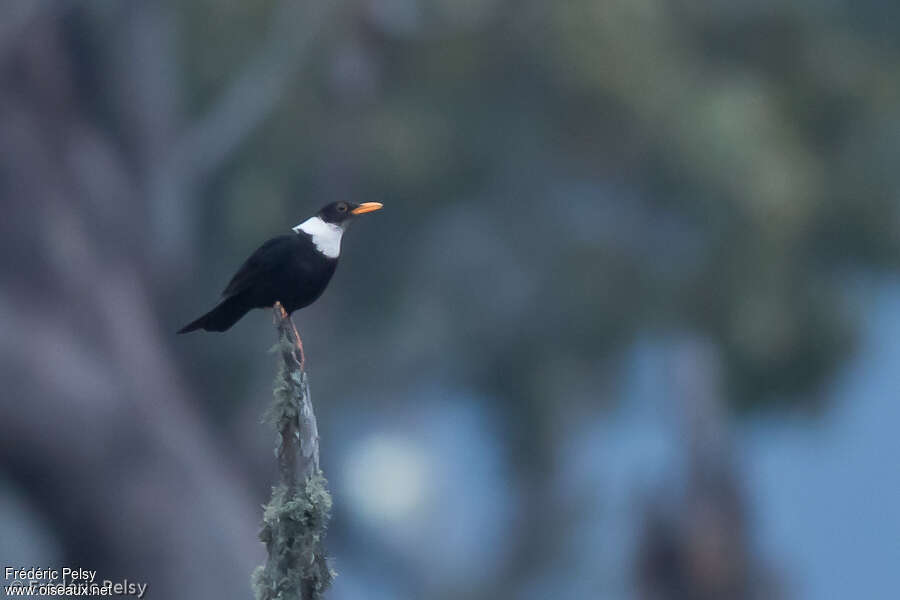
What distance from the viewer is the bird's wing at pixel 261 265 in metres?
2.88

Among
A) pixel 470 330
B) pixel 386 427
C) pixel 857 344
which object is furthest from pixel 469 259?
pixel 857 344

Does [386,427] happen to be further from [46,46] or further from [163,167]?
[46,46]

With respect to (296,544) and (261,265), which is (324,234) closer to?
(261,265)

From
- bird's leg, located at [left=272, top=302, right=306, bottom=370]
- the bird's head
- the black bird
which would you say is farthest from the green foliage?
the bird's head

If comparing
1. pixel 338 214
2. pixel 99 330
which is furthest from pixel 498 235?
pixel 338 214

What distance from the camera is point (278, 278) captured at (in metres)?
2.89

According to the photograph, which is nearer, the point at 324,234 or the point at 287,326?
the point at 287,326

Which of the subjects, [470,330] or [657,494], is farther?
[470,330]

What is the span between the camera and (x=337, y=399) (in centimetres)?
699

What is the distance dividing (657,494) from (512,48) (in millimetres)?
2518

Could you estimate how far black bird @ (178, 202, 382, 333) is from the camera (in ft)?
9.43

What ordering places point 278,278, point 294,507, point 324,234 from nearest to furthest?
point 294,507
point 278,278
point 324,234

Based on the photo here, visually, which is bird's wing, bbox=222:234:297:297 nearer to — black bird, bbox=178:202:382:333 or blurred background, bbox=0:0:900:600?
black bird, bbox=178:202:382:333

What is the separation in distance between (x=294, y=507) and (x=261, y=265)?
67cm
